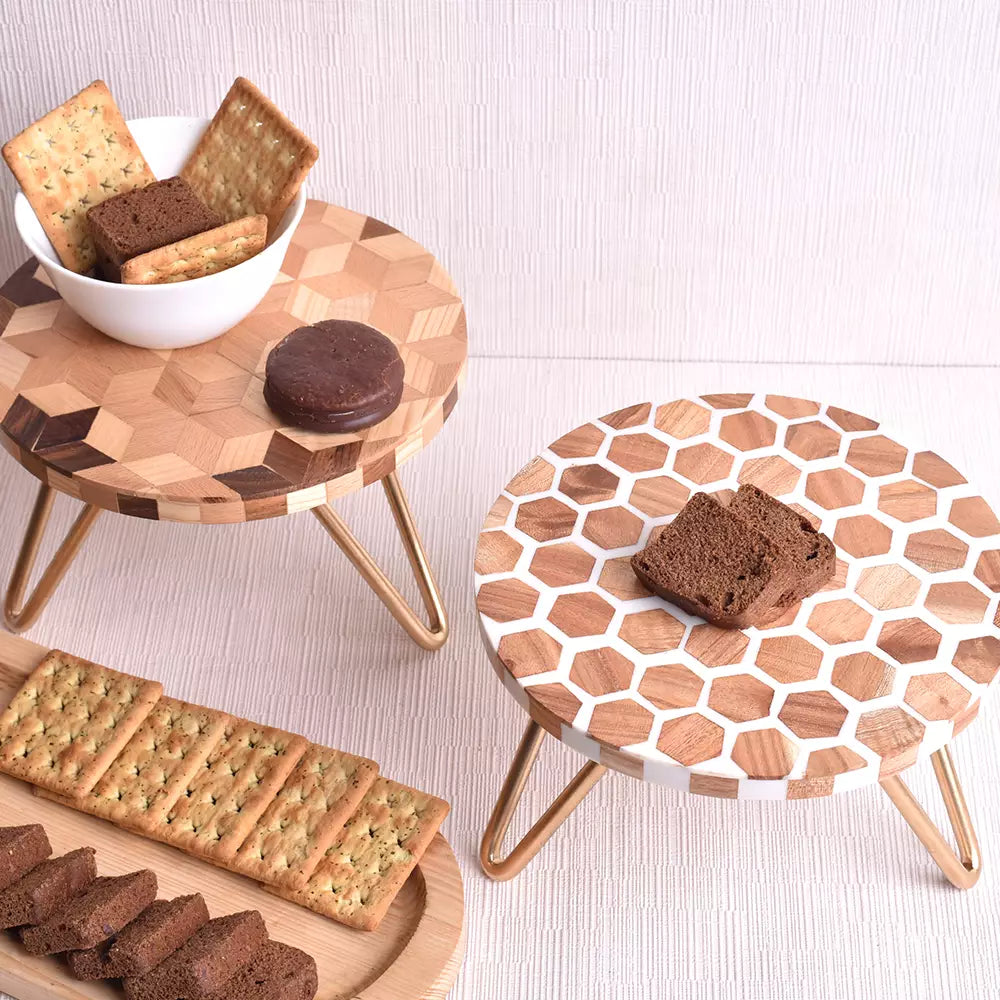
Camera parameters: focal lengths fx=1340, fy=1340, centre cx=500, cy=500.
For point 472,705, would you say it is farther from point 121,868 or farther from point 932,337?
point 932,337

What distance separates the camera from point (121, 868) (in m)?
1.86

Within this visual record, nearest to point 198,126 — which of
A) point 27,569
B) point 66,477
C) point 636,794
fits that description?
point 66,477

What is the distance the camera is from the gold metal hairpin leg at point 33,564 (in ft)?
7.22

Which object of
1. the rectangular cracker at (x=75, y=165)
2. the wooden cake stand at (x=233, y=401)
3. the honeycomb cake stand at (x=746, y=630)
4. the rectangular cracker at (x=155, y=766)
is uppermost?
the rectangular cracker at (x=75, y=165)

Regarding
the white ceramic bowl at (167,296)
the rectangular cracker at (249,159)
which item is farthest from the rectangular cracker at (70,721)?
the rectangular cracker at (249,159)

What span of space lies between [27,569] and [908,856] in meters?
1.50

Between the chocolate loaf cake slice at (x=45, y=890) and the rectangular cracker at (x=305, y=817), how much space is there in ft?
0.64

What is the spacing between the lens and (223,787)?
6.24 ft

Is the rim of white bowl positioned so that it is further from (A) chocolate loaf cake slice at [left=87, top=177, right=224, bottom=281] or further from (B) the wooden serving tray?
(B) the wooden serving tray

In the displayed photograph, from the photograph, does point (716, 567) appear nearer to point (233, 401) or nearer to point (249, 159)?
point (233, 401)

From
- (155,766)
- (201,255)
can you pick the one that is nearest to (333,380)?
(201,255)

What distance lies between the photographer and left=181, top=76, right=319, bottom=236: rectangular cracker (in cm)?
196

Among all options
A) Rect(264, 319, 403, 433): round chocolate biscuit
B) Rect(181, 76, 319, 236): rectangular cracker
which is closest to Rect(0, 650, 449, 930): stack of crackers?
Rect(264, 319, 403, 433): round chocolate biscuit

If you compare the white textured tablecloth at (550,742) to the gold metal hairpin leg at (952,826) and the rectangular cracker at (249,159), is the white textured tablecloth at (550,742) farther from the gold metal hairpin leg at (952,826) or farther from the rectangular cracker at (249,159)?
the rectangular cracker at (249,159)
